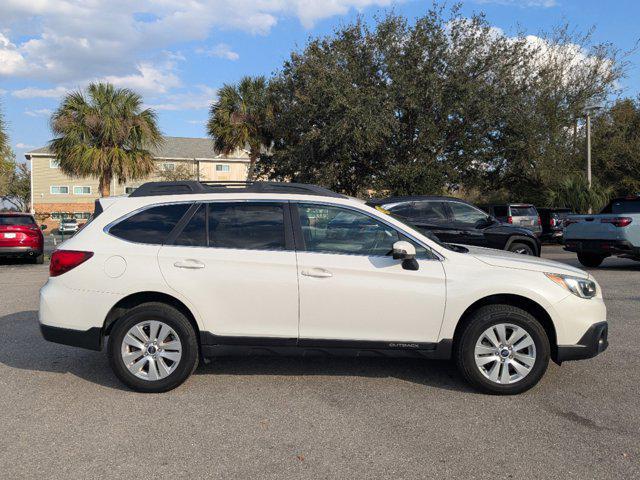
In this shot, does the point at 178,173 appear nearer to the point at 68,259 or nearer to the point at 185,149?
the point at 185,149

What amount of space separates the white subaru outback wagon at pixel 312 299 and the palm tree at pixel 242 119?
23888 mm

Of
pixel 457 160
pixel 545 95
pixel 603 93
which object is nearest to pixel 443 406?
pixel 457 160

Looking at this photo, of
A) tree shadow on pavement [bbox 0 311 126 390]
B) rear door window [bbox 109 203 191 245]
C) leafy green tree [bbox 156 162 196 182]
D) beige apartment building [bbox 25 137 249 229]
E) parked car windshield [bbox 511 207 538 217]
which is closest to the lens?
rear door window [bbox 109 203 191 245]

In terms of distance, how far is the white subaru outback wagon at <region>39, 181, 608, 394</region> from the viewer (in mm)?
4773

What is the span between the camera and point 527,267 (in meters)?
4.89

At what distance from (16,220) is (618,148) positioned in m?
27.5

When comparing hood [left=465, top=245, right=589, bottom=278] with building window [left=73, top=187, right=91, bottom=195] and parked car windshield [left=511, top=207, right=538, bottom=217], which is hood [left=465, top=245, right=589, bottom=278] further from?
building window [left=73, top=187, right=91, bottom=195]

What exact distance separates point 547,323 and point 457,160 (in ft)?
68.0

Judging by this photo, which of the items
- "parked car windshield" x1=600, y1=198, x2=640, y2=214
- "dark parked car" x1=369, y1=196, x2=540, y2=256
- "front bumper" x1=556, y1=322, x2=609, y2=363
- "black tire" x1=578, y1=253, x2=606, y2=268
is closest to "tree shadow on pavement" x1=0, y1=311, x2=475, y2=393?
"front bumper" x1=556, y1=322, x2=609, y2=363

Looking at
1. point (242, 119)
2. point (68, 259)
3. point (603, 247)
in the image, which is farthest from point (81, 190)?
point (68, 259)

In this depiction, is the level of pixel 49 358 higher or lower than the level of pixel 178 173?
lower

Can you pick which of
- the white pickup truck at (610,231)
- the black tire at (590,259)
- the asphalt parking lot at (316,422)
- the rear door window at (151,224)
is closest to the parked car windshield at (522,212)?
the black tire at (590,259)

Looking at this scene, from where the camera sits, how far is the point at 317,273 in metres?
4.81

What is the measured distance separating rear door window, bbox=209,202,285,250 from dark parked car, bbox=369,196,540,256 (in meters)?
7.31
